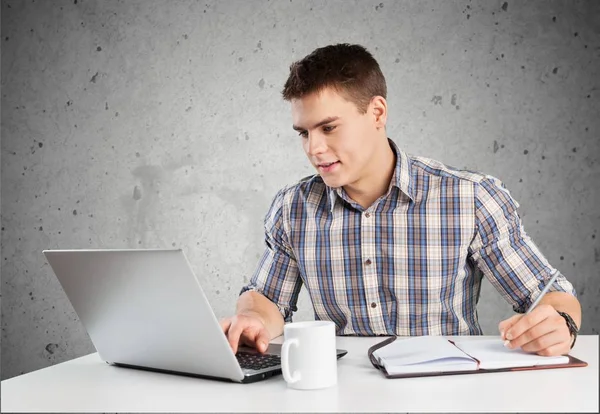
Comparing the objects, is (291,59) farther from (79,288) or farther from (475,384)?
(475,384)

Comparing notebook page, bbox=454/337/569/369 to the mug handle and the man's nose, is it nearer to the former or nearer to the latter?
the mug handle

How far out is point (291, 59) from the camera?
8.50 ft

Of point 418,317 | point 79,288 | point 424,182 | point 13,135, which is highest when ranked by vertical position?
point 13,135

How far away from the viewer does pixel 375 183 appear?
1550mm

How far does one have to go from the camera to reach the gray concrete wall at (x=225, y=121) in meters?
2.36

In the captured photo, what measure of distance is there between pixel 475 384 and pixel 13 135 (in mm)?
2499

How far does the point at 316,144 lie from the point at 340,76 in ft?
0.57

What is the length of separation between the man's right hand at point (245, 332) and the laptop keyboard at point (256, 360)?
0.03 meters

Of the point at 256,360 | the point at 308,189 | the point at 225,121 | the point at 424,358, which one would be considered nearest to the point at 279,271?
the point at 308,189

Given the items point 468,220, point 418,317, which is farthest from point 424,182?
point 418,317

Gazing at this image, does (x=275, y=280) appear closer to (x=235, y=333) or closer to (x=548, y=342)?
(x=235, y=333)

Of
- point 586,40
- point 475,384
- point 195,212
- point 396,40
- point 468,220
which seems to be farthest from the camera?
point 195,212

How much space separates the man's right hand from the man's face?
448 mm

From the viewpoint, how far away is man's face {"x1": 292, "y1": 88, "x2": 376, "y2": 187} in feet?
4.80
